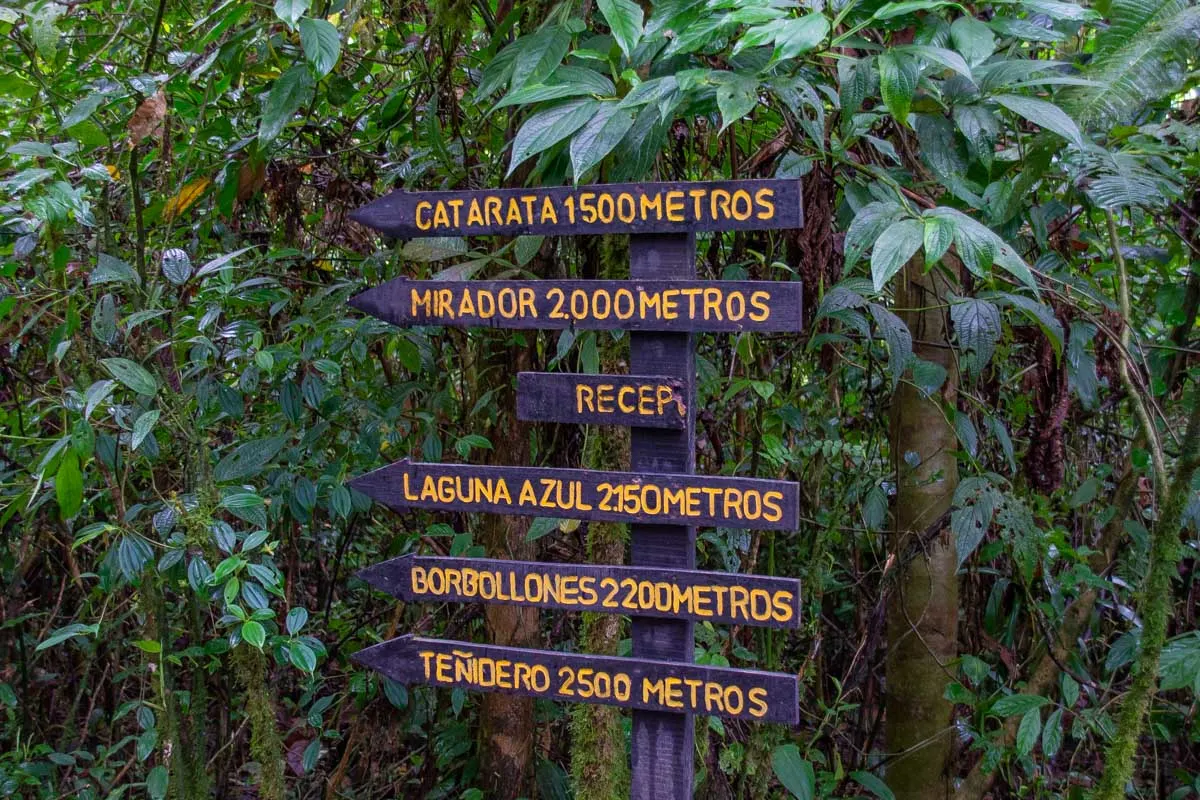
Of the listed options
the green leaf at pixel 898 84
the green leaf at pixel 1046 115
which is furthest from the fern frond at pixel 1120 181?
the green leaf at pixel 898 84

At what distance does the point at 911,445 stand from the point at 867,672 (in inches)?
29.4

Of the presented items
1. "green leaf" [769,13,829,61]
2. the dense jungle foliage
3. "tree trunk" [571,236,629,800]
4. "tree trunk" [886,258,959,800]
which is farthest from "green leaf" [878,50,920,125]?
"tree trunk" [886,258,959,800]

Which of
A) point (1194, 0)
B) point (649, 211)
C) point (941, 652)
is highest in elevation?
point (1194, 0)

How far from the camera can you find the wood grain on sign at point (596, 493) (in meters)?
1.54

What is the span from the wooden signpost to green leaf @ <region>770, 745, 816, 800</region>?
0.79m

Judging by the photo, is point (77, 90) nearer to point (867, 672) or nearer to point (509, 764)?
point (509, 764)

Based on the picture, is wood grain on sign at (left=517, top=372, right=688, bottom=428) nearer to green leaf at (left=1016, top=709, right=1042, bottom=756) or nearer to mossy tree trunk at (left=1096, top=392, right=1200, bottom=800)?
mossy tree trunk at (left=1096, top=392, right=1200, bottom=800)

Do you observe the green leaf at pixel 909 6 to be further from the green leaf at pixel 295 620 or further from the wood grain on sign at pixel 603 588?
the green leaf at pixel 295 620

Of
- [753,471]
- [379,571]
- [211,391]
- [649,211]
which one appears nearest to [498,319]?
[649,211]

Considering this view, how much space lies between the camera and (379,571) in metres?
1.74

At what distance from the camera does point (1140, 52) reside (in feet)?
4.36

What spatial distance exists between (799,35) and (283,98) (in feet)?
3.70

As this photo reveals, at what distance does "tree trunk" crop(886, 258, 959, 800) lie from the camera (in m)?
2.57

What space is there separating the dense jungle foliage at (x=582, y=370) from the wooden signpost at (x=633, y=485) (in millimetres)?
155
